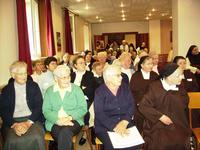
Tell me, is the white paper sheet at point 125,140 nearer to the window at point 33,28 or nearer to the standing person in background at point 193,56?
the standing person in background at point 193,56

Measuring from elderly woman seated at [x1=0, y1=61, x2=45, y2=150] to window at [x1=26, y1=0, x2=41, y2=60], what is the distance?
4.18 metres

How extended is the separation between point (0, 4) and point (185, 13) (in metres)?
4.48

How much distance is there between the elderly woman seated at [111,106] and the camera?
311 centimetres

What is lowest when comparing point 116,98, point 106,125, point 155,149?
point 155,149

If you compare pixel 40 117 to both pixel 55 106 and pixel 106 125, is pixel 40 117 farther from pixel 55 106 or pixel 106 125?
pixel 106 125

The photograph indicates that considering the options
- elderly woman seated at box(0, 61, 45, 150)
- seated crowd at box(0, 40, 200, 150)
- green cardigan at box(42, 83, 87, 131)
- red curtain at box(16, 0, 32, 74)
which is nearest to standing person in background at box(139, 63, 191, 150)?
seated crowd at box(0, 40, 200, 150)

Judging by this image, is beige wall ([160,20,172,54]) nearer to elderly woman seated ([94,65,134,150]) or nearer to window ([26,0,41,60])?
window ([26,0,41,60])

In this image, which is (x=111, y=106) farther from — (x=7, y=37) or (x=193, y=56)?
(x=193, y=56)

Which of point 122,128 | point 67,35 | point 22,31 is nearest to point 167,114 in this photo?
point 122,128

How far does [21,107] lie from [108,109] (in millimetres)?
1087

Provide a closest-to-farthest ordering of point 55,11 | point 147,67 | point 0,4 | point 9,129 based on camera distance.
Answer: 1. point 9,129
2. point 147,67
3. point 0,4
4. point 55,11

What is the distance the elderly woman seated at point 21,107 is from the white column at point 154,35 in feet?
53.5

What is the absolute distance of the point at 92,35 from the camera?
20.0 meters

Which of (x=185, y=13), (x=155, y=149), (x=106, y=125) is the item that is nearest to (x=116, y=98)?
(x=106, y=125)
